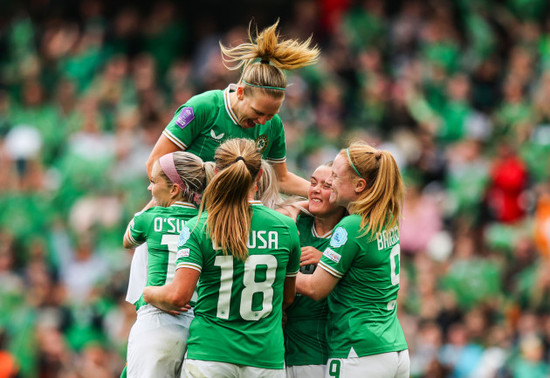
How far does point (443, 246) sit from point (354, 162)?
585cm

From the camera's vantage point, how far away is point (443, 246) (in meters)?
10.8

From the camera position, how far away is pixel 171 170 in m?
5.02

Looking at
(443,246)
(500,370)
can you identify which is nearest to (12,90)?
(443,246)

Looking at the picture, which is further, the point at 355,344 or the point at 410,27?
the point at 410,27

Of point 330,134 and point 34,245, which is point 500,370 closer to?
point 330,134

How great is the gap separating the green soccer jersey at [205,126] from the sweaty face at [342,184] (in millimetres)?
625

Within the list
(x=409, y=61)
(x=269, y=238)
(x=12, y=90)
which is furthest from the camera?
(x=12, y=90)

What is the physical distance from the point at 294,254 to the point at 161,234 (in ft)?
2.42

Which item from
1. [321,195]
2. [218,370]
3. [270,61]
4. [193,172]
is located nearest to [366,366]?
[218,370]

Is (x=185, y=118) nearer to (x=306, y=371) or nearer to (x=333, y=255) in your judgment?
(x=333, y=255)

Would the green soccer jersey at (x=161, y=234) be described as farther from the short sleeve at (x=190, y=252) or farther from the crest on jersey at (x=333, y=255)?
the crest on jersey at (x=333, y=255)

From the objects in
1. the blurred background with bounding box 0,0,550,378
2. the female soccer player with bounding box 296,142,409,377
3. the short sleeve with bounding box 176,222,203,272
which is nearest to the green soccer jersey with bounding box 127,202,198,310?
the short sleeve with bounding box 176,222,203,272

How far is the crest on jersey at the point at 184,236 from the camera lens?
4641 millimetres

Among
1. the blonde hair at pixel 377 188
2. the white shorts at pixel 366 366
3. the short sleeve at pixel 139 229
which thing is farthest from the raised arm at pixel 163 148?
the white shorts at pixel 366 366
